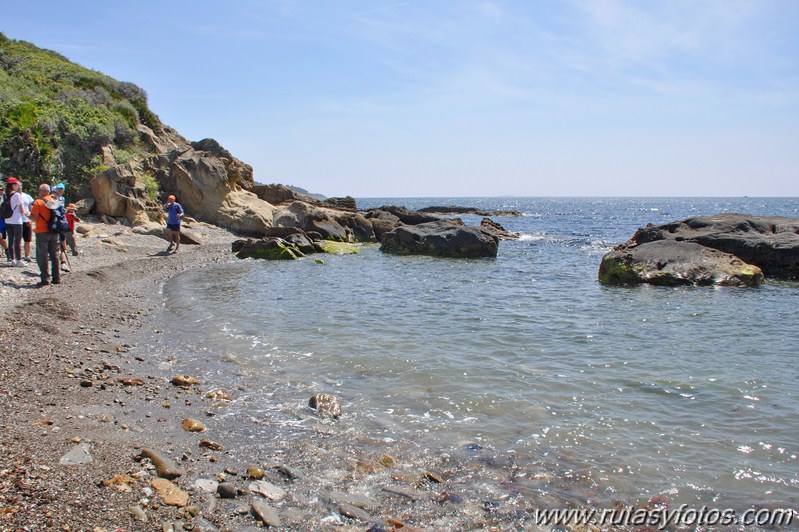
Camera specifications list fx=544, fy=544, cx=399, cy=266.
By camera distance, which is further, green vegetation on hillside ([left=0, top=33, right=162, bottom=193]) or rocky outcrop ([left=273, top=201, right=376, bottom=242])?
rocky outcrop ([left=273, top=201, right=376, bottom=242])

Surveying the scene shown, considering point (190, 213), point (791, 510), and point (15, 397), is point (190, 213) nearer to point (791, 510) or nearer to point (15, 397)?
point (15, 397)

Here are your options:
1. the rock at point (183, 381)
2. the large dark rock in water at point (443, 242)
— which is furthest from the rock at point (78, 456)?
the large dark rock in water at point (443, 242)

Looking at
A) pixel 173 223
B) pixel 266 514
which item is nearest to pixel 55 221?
pixel 266 514

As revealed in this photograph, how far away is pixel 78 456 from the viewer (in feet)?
15.3

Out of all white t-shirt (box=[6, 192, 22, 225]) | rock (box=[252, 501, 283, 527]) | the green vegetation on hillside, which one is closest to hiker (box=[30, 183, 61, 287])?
white t-shirt (box=[6, 192, 22, 225])

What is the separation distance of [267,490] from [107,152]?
2708 cm

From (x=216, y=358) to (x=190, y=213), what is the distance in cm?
2389

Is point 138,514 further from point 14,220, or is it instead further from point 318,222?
point 318,222

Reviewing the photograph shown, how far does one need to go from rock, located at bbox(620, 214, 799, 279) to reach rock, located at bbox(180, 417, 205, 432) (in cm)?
2054

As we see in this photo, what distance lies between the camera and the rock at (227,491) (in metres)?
4.48

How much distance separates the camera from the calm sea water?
5.61 m

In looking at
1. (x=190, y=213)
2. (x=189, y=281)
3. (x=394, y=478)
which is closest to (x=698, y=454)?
(x=394, y=478)

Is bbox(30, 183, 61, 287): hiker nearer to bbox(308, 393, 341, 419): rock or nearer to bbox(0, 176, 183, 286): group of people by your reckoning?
bbox(0, 176, 183, 286): group of people

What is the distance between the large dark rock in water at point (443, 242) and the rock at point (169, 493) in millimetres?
22819
